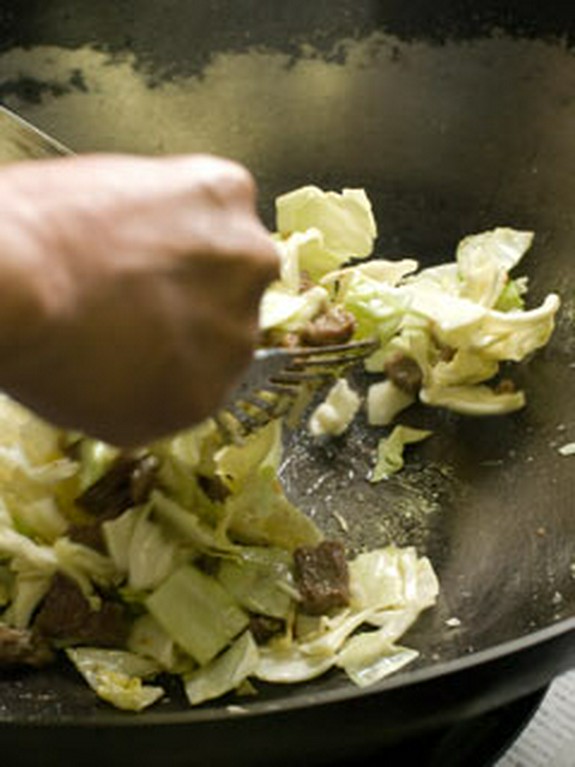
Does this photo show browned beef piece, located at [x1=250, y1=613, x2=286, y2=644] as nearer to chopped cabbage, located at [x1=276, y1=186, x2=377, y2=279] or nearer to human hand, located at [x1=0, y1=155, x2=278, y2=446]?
chopped cabbage, located at [x1=276, y1=186, x2=377, y2=279]

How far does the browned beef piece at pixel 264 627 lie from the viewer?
48.3 inches

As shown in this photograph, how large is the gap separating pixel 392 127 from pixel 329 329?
0.53 metres

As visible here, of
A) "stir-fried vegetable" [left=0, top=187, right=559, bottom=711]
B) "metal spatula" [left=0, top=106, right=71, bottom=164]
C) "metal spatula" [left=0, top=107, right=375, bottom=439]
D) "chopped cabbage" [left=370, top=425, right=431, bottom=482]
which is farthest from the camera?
"chopped cabbage" [left=370, top=425, right=431, bottom=482]

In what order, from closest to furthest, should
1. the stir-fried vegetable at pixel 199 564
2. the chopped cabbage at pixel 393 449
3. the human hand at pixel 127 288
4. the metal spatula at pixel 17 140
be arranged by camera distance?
the human hand at pixel 127 288, the stir-fried vegetable at pixel 199 564, the metal spatula at pixel 17 140, the chopped cabbage at pixel 393 449

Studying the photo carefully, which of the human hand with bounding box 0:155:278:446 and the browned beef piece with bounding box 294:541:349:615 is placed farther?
the browned beef piece with bounding box 294:541:349:615

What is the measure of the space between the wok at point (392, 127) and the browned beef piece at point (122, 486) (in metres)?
0.26

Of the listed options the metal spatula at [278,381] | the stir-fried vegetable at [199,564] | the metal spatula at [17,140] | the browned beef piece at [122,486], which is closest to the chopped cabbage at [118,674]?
the stir-fried vegetable at [199,564]

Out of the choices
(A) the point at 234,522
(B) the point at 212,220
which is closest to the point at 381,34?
(A) the point at 234,522

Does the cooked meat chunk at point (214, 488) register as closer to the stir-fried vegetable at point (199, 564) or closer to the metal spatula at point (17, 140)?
the stir-fried vegetable at point (199, 564)

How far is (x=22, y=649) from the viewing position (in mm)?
1167

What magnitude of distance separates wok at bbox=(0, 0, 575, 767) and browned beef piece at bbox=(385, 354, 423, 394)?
1.4 inches

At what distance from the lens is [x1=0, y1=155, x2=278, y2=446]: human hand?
→ 0.65 m

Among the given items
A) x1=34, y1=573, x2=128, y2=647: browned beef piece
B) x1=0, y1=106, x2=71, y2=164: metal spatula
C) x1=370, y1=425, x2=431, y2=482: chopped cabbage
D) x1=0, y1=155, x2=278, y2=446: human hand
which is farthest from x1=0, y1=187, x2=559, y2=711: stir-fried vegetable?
x1=0, y1=155, x2=278, y2=446: human hand

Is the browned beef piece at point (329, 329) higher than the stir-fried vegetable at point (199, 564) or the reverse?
higher
